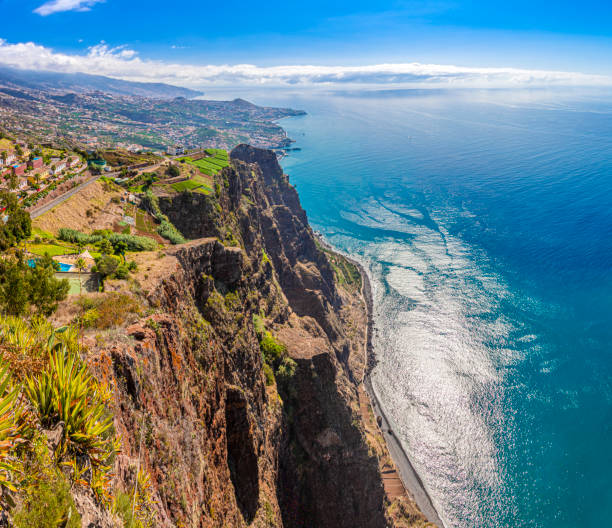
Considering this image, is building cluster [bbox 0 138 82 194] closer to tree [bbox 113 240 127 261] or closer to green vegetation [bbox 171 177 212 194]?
green vegetation [bbox 171 177 212 194]

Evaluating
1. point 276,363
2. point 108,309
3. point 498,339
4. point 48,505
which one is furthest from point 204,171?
point 498,339

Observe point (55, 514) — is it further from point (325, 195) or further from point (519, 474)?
point (325, 195)

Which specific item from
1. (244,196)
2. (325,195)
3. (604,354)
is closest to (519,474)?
(604,354)

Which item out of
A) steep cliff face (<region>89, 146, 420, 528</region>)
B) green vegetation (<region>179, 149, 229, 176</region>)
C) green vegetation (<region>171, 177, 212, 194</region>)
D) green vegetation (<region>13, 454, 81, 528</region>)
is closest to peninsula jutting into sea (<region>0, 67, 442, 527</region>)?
green vegetation (<region>13, 454, 81, 528</region>)

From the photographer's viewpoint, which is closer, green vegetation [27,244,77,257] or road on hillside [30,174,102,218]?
green vegetation [27,244,77,257]

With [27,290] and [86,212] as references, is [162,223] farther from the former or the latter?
[27,290]

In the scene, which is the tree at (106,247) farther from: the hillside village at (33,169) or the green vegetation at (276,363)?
the green vegetation at (276,363)

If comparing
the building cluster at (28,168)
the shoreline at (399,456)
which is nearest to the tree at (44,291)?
the building cluster at (28,168)
